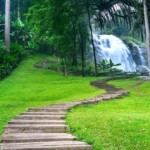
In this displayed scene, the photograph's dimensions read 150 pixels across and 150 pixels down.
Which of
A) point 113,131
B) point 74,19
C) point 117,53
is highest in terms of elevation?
point 74,19

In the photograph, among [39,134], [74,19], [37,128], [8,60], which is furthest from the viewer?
[8,60]

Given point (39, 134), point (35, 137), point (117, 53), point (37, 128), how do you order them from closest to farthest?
point (35, 137)
point (39, 134)
point (37, 128)
point (117, 53)

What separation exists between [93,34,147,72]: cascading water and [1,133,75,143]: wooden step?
1739 inches

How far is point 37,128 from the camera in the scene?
8414 mm

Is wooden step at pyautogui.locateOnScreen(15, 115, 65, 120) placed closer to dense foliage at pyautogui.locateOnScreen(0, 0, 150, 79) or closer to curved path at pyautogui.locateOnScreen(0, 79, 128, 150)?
curved path at pyautogui.locateOnScreen(0, 79, 128, 150)

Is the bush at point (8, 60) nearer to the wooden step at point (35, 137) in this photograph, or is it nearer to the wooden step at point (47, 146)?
the wooden step at point (35, 137)

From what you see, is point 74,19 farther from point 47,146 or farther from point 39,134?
point 47,146

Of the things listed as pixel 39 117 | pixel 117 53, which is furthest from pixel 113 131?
pixel 117 53

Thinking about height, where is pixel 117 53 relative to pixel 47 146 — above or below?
above

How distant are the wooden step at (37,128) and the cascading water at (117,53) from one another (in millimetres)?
43424

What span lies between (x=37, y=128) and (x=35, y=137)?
3.47 ft

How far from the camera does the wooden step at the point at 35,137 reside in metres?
7.17

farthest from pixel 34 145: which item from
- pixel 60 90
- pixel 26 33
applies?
pixel 26 33

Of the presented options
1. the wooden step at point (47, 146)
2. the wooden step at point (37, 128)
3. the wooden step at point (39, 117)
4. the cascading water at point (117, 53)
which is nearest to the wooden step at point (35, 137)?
the wooden step at point (47, 146)
